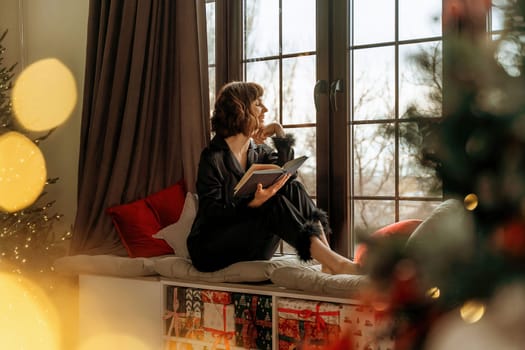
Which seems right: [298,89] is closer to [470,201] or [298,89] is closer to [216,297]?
[216,297]

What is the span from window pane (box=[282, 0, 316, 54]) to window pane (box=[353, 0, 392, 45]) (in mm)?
253

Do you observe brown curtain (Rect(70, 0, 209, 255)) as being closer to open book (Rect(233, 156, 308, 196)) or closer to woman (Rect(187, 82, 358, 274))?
woman (Rect(187, 82, 358, 274))

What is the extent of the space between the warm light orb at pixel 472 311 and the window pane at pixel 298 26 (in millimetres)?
3074

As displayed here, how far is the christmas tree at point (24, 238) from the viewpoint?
3.62m

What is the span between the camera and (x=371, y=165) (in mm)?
3217

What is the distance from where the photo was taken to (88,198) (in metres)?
3.80

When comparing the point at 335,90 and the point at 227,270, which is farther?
the point at 335,90

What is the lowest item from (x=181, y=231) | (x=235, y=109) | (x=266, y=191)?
(x=181, y=231)

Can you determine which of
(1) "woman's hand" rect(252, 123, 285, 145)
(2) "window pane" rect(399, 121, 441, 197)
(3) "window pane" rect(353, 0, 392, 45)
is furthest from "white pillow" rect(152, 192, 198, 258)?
(2) "window pane" rect(399, 121, 441, 197)

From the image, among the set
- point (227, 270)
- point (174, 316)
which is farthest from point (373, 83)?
point (174, 316)

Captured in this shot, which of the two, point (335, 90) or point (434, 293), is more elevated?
point (335, 90)

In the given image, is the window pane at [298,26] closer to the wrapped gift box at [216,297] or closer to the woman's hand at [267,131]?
the woman's hand at [267,131]

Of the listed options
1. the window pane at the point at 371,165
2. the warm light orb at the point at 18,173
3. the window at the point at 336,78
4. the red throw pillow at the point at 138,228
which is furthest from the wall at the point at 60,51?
the window pane at the point at 371,165

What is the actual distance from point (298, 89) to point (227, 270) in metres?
1.14
